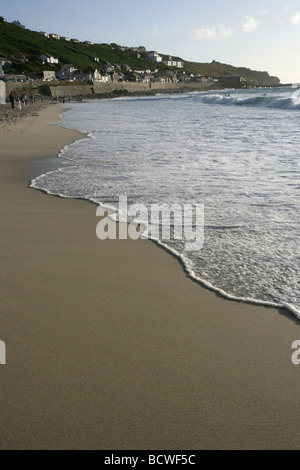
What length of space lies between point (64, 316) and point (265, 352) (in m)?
1.38

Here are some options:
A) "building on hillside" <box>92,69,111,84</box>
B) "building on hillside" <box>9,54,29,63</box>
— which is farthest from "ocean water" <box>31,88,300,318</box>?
"building on hillside" <box>9,54,29,63</box>

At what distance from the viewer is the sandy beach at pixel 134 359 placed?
1812 mm

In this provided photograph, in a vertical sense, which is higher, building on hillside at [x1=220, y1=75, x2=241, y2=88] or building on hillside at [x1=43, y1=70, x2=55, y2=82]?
building on hillside at [x1=220, y1=75, x2=241, y2=88]

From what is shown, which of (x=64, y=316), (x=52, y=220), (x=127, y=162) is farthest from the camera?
(x=127, y=162)

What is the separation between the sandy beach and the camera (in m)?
1.81

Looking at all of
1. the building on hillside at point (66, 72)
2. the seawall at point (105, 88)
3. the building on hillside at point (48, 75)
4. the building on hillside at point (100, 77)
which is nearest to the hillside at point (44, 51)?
the building on hillside at point (48, 75)

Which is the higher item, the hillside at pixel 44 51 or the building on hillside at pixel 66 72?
the hillside at pixel 44 51

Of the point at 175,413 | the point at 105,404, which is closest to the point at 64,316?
the point at 105,404

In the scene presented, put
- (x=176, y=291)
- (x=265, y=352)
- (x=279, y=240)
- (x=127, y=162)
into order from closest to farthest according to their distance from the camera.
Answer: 1. (x=265, y=352)
2. (x=176, y=291)
3. (x=279, y=240)
4. (x=127, y=162)

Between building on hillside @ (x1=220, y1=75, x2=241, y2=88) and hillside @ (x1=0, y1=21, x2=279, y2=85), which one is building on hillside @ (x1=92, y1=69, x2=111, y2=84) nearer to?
hillside @ (x1=0, y1=21, x2=279, y2=85)

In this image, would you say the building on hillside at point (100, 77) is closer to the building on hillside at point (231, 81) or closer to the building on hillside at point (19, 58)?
the building on hillside at point (19, 58)
